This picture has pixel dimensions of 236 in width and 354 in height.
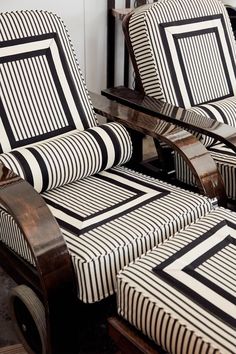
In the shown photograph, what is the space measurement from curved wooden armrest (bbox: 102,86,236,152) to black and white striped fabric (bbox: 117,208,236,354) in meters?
0.39

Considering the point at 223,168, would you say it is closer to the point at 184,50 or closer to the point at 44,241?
the point at 184,50

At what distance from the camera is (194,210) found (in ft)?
4.51

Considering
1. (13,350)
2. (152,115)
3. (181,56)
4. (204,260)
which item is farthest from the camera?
(181,56)

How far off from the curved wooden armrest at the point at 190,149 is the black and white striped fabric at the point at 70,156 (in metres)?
0.07

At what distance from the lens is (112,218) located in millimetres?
1313

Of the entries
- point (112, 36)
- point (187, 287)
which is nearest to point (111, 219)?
point (187, 287)

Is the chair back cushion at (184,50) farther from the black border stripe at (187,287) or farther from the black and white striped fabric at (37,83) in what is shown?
the black border stripe at (187,287)

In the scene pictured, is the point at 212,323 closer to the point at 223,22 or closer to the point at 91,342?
the point at 91,342

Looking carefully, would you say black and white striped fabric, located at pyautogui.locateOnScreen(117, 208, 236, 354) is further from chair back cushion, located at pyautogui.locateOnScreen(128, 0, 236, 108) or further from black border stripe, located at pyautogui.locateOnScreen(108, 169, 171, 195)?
chair back cushion, located at pyautogui.locateOnScreen(128, 0, 236, 108)

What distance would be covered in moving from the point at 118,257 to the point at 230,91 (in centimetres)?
106

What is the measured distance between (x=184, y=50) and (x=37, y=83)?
607mm

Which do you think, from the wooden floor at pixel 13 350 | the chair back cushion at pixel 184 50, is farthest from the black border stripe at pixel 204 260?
the chair back cushion at pixel 184 50

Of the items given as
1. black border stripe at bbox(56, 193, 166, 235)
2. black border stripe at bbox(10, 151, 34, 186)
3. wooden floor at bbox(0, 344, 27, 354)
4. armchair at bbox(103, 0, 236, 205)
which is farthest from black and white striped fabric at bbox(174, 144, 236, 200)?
wooden floor at bbox(0, 344, 27, 354)

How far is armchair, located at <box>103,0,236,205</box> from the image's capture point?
1.71 m
